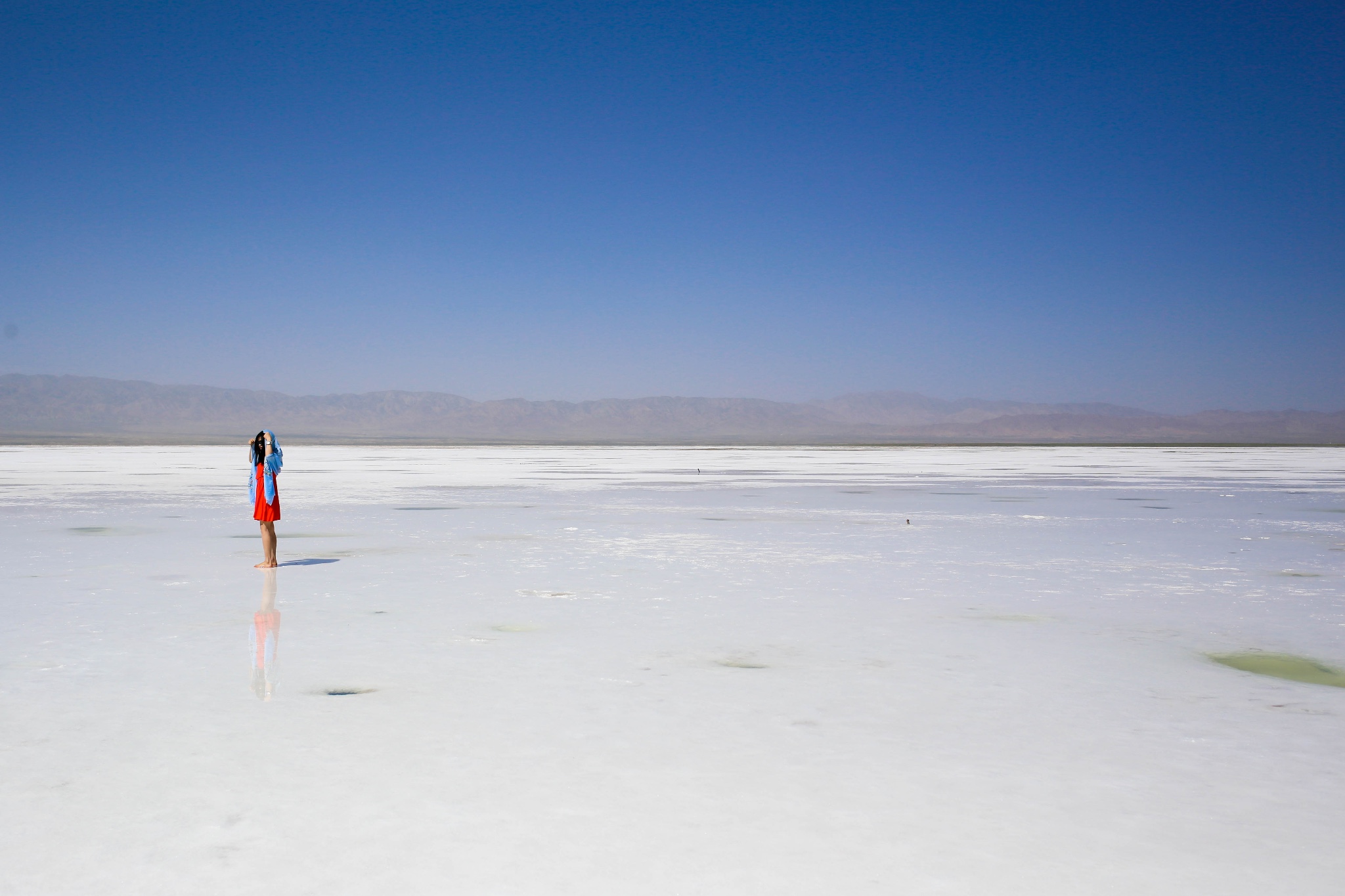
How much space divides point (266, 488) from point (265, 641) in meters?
4.19

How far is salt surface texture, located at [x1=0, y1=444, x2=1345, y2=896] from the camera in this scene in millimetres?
3496

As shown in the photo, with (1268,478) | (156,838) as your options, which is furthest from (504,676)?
(1268,478)

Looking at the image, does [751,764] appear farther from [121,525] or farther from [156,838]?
[121,525]

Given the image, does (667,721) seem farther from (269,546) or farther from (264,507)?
(264,507)

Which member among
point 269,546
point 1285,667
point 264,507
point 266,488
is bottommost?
point 1285,667

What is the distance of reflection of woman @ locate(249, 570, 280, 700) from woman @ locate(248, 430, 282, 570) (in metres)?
1.02

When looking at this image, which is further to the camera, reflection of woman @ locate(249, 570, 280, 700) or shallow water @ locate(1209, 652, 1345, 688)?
shallow water @ locate(1209, 652, 1345, 688)

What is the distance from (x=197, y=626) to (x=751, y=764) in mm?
4733

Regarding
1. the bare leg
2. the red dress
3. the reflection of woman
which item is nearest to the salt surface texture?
the reflection of woman

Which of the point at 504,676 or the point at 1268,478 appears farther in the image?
the point at 1268,478

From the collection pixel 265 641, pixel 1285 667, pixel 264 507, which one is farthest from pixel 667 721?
pixel 264 507

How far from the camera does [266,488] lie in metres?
10.9

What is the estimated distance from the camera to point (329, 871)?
11.1ft

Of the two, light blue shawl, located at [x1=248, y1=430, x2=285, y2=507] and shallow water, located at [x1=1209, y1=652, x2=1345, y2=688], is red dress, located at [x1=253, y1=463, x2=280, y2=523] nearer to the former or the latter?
light blue shawl, located at [x1=248, y1=430, x2=285, y2=507]
